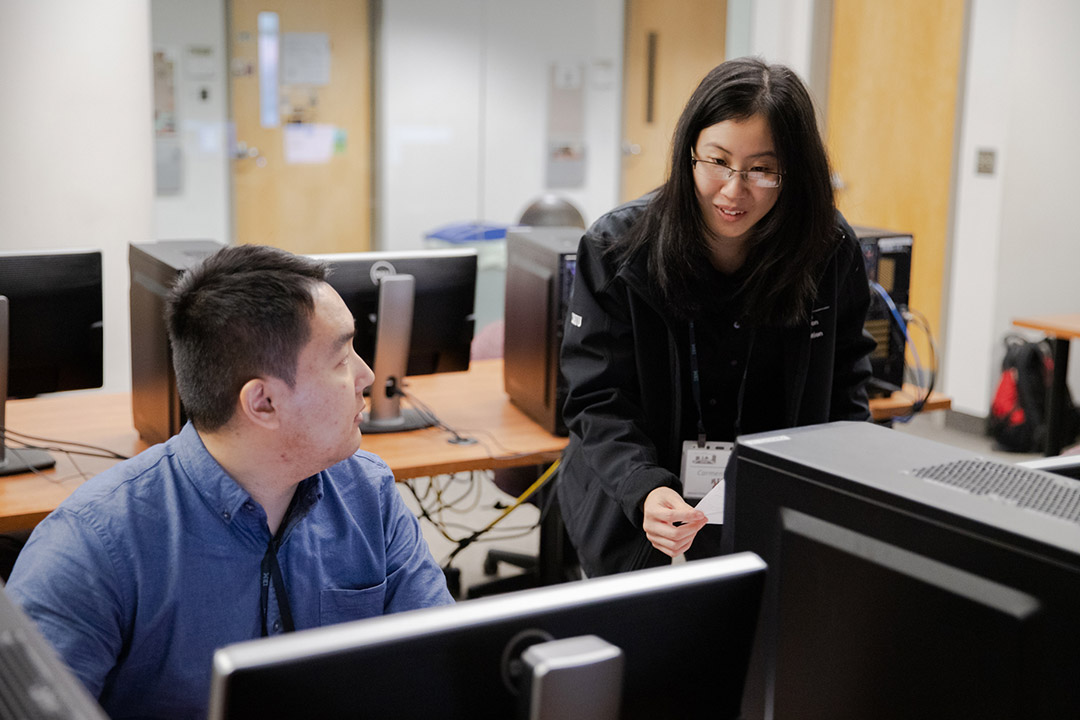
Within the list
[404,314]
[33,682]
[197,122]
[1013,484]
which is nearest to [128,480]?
[33,682]

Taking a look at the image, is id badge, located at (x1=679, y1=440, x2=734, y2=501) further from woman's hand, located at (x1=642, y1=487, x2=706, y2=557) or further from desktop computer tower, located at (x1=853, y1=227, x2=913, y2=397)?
desktop computer tower, located at (x1=853, y1=227, x2=913, y2=397)

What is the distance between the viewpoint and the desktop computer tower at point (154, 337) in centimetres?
246

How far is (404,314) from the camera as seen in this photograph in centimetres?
272

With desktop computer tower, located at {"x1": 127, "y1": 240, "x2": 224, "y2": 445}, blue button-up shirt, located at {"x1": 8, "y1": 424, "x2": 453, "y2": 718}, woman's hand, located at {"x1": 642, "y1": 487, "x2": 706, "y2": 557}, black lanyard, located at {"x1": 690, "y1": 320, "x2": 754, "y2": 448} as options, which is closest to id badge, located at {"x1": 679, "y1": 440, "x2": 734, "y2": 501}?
black lanyard, located at {"x1": 690, "y1": 320, "x2": 754, "y2": 448}

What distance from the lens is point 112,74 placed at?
402cm

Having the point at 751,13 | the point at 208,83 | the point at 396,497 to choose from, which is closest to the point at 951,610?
the point at 396,497

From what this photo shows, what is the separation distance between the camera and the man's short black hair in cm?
134

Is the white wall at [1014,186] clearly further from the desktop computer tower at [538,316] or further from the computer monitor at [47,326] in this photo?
the computer monitor at [47,326]

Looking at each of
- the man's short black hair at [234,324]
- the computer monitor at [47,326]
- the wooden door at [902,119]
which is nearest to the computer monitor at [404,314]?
the computer monitor at [47,326]

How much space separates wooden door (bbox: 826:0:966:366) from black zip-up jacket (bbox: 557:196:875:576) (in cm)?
332

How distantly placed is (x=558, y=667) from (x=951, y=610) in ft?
1.02

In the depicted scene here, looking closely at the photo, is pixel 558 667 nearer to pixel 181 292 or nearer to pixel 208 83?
pixel 181 292

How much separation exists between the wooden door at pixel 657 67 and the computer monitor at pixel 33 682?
4933 millimetres

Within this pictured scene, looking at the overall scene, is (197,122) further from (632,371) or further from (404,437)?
(632,371)
